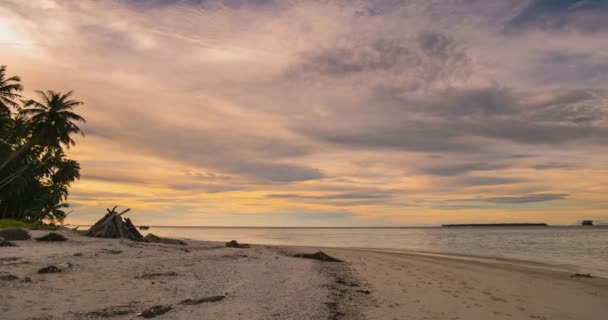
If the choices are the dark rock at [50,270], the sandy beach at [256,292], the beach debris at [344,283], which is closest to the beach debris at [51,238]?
the sandy beach at [256,292]

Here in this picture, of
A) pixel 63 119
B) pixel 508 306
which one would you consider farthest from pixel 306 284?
pixel 63 119

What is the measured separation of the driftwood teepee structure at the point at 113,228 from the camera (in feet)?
93.0

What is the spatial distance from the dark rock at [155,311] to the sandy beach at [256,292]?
152mm

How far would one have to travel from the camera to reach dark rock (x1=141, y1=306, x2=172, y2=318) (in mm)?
8672

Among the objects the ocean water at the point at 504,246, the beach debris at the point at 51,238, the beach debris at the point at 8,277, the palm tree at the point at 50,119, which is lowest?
the ocean water at the point at 504,246

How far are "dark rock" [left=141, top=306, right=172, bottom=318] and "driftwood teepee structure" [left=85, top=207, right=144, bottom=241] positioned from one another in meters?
21.8

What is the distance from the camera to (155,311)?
349 inches

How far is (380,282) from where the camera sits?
15.2 metres

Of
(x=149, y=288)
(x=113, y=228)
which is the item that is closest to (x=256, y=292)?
(x=149, y=288)

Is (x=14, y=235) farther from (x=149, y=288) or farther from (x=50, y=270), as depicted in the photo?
(x=149, y=288)

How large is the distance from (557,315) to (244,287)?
362 inches

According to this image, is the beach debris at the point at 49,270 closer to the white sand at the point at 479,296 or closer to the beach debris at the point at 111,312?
the beach debris at the point at 111,312

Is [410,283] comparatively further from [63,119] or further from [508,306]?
[63,119]

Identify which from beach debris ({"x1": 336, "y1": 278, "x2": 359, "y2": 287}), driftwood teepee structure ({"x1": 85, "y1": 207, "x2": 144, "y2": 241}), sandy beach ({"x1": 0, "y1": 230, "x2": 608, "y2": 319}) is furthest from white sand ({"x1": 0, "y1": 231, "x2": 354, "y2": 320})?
driftwood teepee structure ({"x1": 85, "y1": 207, "x2": 144, "y2": 241})
